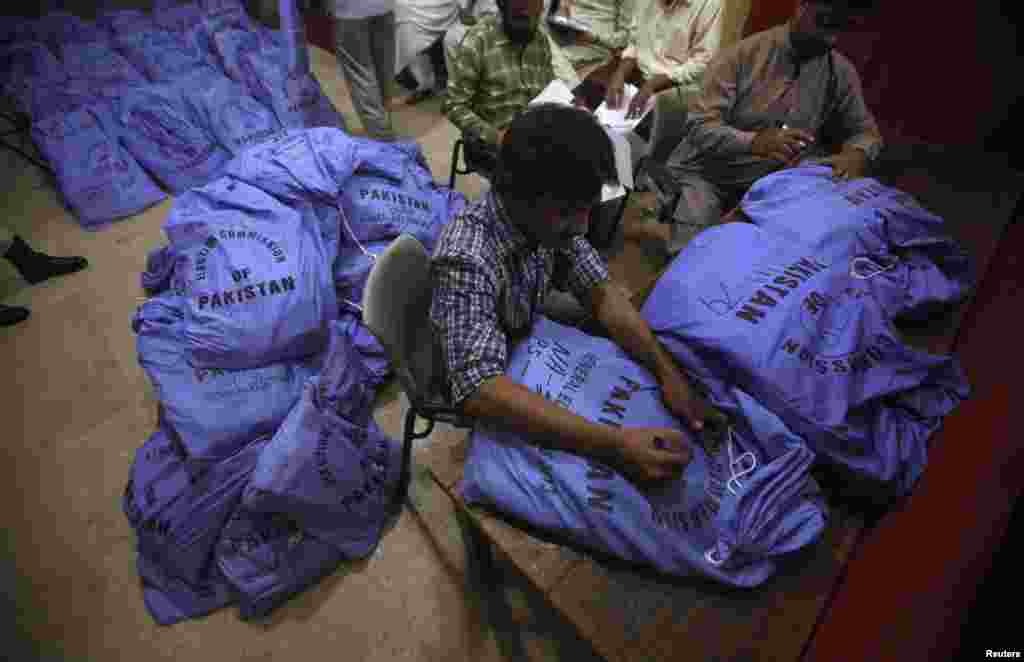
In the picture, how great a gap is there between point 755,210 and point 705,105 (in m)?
0.85

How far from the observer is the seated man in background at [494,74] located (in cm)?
210

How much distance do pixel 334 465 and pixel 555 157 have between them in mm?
1038

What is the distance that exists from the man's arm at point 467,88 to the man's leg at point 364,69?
2.97 ft

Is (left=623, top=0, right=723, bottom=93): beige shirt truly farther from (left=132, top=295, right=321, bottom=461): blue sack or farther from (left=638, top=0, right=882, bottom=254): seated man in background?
(left=132, top=295, right=321, bottom=461): blue sack

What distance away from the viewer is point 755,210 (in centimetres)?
147

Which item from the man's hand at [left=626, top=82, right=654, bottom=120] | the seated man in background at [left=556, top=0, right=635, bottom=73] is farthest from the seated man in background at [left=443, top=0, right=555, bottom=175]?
the seated man in background at [left=556, top=0, right=635, bottom=73]

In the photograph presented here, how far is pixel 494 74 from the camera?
2.20 meters

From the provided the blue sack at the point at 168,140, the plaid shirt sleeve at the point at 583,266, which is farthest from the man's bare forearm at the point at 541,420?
the blue sack at the point at 168,140

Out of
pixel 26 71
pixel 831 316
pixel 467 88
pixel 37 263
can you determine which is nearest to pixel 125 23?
pixel 26 71

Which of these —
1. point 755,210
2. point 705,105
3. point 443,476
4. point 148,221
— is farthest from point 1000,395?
point 148,221

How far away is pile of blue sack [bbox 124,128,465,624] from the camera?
4.38 ft

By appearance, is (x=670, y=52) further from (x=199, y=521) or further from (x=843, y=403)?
(x=199, y=521)

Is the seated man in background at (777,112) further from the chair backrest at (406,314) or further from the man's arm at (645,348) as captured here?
the chair backrest at (406,314)

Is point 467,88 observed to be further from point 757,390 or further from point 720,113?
point 757,390
